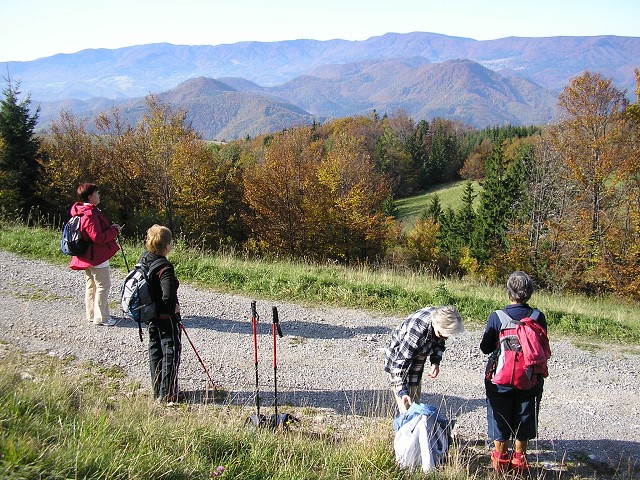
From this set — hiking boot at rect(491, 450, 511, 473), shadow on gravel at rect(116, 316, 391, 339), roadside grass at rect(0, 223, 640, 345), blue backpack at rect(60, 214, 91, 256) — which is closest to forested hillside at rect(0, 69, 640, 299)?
roadside grass at rect(0, 223, 640, 345)

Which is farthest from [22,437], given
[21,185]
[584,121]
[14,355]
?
[584,121]

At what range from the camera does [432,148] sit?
91.5 meters

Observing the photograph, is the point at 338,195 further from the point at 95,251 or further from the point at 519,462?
the point at 519,462

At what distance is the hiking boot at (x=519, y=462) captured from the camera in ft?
15.0

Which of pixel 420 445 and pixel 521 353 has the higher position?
pixel 521 353

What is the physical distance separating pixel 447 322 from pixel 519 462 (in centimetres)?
162

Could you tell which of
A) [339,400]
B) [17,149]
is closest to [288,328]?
[339,400]

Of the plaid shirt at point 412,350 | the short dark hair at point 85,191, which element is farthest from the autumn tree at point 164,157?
the plaid shirt at point 412,350

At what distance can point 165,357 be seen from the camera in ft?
17.9

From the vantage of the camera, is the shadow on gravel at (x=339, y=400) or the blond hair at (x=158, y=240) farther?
the shadow on gravel at (x=339, y=400)

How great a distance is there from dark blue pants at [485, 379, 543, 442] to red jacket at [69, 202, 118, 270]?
18.7 feet

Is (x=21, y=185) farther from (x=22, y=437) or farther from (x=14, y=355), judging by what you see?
(x=22, y=437)

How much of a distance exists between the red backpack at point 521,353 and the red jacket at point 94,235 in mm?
5683

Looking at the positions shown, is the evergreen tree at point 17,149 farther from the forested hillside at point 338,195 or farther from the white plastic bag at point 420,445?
the white plastic bag at point 420,445
